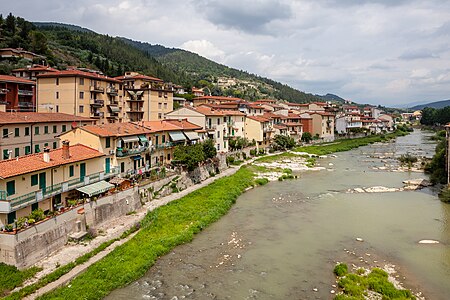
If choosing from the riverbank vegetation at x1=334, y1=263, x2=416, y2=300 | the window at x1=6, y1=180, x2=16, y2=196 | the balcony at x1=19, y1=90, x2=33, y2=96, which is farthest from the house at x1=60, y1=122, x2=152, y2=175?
the balcony at x1=19, y1=90, x2=33, y2=96

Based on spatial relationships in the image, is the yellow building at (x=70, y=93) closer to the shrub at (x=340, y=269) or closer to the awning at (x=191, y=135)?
the awning at (x=191, y=135)

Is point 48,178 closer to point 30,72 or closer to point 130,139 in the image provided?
point 130,139

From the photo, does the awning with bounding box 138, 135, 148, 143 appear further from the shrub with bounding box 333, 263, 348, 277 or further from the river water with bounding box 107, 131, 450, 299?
the shrub with bounding box 333, 263, 348, 277

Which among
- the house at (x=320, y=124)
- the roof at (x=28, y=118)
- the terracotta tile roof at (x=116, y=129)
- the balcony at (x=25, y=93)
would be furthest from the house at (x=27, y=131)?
the house at (x=320, y=124)

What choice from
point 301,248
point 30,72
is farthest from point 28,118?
point 30,72

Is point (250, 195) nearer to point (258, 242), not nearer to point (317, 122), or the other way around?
point (258, 242)

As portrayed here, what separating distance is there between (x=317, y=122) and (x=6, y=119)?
71.1 metres

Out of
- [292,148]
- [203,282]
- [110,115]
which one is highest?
[110,115]

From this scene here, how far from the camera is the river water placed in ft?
58.6

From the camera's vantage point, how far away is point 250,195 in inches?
1469

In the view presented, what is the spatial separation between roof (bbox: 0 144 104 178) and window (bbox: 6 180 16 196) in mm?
534

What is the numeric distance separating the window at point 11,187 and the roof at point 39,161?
0.53 meters

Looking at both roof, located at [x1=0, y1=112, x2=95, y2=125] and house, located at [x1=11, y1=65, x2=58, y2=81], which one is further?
house, located at [x1=11, y1=65, x2=58, y2=81]

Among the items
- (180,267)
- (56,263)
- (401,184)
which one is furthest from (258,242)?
(401,184)
